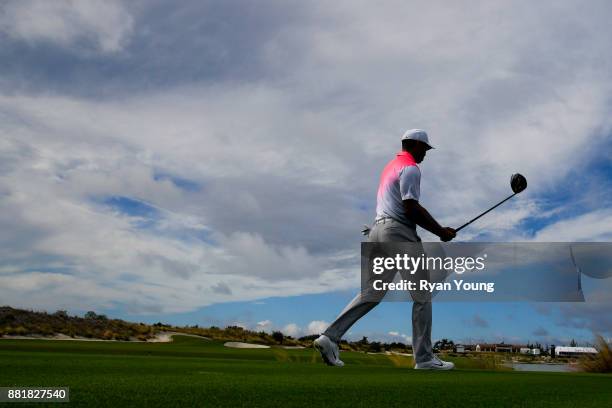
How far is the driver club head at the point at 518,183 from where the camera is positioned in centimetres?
883

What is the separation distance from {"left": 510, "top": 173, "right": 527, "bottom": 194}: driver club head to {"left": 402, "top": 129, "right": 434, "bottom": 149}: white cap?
186cm

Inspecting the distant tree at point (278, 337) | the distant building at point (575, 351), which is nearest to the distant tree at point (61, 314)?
the distant tree at point (278, 337)

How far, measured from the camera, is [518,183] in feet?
29.0

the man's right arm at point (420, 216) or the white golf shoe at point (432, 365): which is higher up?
the man's right arm at point (420, 216)

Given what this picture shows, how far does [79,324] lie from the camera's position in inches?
950

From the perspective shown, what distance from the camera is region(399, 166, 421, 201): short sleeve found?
23.5ft

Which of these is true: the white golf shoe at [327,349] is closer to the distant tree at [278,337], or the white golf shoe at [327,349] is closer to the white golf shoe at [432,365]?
the white golf shoe at [432,365]

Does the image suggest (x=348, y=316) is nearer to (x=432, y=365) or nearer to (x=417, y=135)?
(x=432, y=365)

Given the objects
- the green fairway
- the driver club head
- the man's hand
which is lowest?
the green fairway

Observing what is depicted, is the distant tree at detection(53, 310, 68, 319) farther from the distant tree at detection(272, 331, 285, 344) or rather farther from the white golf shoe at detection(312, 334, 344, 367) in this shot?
the white golf shoe at detection(312, 334, 344, 367)

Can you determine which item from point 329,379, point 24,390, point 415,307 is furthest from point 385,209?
point 24,390

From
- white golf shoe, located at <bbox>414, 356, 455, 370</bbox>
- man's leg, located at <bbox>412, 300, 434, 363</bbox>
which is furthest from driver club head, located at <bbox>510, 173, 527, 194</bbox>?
white golf shoe, located at <bbox>414, 356, 455, 370</bbox>

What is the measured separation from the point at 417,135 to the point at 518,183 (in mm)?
2134

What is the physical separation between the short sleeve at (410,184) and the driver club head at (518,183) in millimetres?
2267
